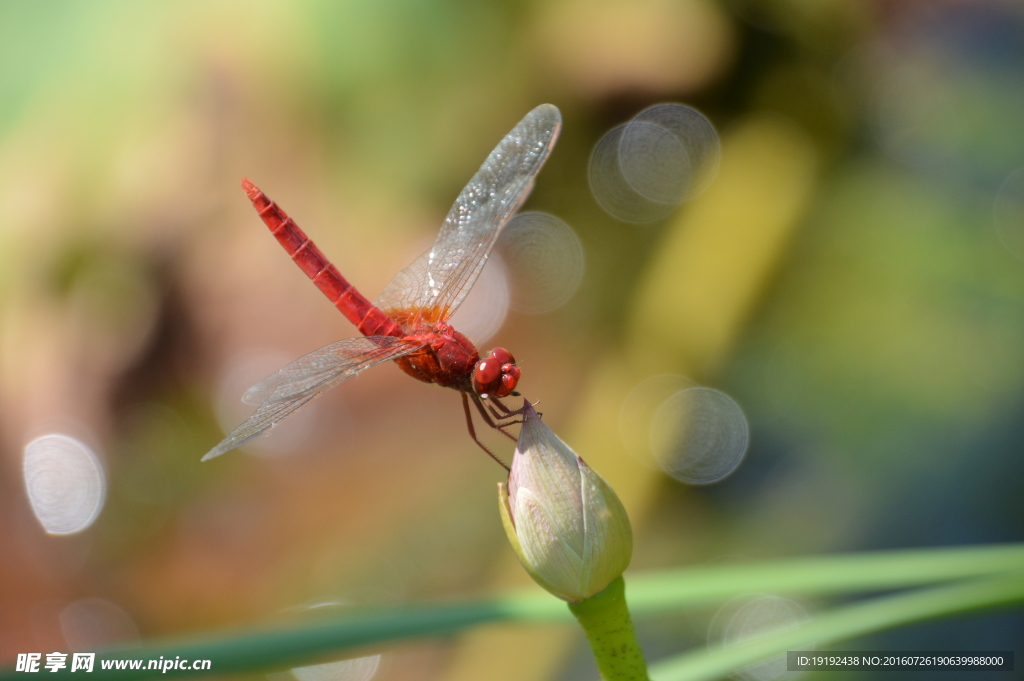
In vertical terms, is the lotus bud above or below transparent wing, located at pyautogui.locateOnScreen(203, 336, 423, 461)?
below

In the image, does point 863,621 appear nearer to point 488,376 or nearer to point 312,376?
point 488,376

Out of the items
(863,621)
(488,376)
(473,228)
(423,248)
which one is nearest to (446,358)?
(488,376)

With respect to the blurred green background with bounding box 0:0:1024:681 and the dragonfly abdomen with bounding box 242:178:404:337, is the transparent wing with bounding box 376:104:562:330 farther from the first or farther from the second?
the blurred green background with bounding box 0:0:1024:681

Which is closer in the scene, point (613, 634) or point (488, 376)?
point (613, 634)

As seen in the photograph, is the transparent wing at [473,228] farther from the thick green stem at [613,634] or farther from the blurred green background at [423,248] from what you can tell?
the blurred green background at [423,248]

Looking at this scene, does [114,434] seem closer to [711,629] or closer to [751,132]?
[711,629]

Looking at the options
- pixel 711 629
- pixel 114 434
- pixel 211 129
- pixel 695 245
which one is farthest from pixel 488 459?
pixel 211 129

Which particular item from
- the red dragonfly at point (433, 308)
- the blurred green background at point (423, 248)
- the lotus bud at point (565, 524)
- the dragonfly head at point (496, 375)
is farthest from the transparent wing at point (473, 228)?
the blurred green background at point (423, 248)

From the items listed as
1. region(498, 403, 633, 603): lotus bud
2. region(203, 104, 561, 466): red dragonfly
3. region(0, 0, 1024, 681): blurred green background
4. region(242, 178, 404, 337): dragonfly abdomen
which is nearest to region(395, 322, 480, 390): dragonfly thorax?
region(203, 104, 561, 466): red dragonfly
